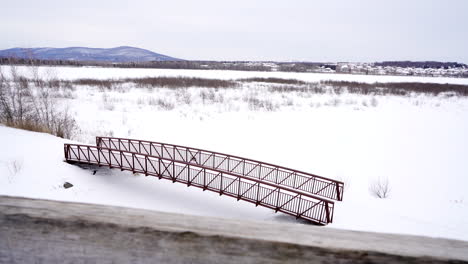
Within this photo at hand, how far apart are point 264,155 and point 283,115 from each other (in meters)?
10.4

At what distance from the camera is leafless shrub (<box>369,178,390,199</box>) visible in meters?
11.5

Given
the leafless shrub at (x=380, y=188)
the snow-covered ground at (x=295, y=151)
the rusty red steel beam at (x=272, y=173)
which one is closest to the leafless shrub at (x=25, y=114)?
the snow-covered ground at (x=295, y=151)

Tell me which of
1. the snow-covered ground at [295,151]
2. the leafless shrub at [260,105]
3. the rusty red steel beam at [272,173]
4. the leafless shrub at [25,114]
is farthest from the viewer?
the leafless shrub at [260,105]

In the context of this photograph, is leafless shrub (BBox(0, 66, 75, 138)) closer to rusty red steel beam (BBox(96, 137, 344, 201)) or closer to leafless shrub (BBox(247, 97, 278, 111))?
rusty red steel beam (BBox(96, 137, 344, 201))

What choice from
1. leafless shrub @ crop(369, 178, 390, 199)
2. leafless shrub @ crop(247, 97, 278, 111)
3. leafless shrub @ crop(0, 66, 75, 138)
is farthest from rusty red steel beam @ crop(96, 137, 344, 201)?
leafless shrub @ crop(247, 97, 278, 111)

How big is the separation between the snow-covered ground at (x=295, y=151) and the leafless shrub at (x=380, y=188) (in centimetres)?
26

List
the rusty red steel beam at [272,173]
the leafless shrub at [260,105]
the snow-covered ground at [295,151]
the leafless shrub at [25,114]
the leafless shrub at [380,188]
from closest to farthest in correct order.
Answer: the snow-covered ground at [295,151] < the leafless shrub at [380,188] < the rusty red steel beam at [272,173] < the leafless shrub at [25,114] < the leafless shrub at [260,105]

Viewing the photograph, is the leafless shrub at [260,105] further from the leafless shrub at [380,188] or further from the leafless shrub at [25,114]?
the leafless shrub at [25,114]

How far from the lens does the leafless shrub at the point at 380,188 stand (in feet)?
37.8

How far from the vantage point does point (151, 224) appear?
100cm

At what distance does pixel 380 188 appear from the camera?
11.8 m

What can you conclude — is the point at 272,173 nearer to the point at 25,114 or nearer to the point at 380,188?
the point at 380,188

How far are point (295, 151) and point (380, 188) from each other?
20.3 ft

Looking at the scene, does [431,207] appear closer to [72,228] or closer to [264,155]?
[264,155]
